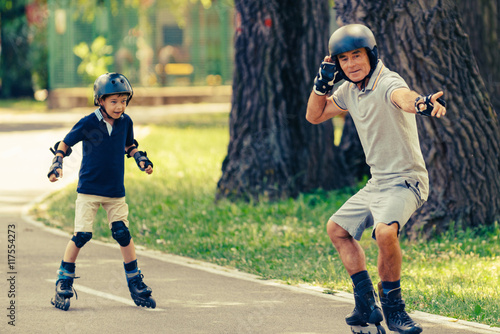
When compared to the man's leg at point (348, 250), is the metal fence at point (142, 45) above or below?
above

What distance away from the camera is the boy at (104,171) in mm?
6340

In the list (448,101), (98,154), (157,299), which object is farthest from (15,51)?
(98,154)

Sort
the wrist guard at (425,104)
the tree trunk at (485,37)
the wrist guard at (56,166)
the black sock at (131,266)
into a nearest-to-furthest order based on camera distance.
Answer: the wrist guard at (425,104) → the wrist guard at (56,166) → the black sock at (131,266) → the tree trunk at (485,37)

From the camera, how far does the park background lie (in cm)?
801

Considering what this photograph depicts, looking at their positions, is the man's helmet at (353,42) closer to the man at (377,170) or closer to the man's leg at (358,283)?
the man at (377,170)

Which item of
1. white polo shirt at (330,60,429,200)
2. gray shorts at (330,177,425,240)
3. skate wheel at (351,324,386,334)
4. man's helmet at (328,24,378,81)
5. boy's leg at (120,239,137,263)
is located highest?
man's helmet at (328,24,378,81)

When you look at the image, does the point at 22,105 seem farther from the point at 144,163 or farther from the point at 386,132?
the point at 386,132

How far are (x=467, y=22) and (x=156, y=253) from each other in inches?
225

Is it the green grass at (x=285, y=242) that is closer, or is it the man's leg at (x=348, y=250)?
the man's leg at (x=348, y=250)

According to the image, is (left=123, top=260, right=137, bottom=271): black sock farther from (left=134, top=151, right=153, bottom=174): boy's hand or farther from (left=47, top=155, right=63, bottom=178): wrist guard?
(left=47, top=155, right=63, bottom=178): wrist guard

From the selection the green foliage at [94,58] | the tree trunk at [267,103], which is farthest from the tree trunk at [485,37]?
the green foliage at [94,58]

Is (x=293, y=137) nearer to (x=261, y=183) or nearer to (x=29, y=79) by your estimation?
(x=261, y=183)

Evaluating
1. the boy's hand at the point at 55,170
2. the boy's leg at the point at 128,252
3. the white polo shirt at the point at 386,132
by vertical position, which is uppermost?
the white polo shirt at the point at 386,132

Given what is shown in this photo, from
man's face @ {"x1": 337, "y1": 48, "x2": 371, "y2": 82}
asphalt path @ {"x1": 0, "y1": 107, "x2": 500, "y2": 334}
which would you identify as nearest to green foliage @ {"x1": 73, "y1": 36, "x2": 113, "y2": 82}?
asphalt path @ {"x1": 0, "y1": 107, "x2": 500, "y2": 334}
